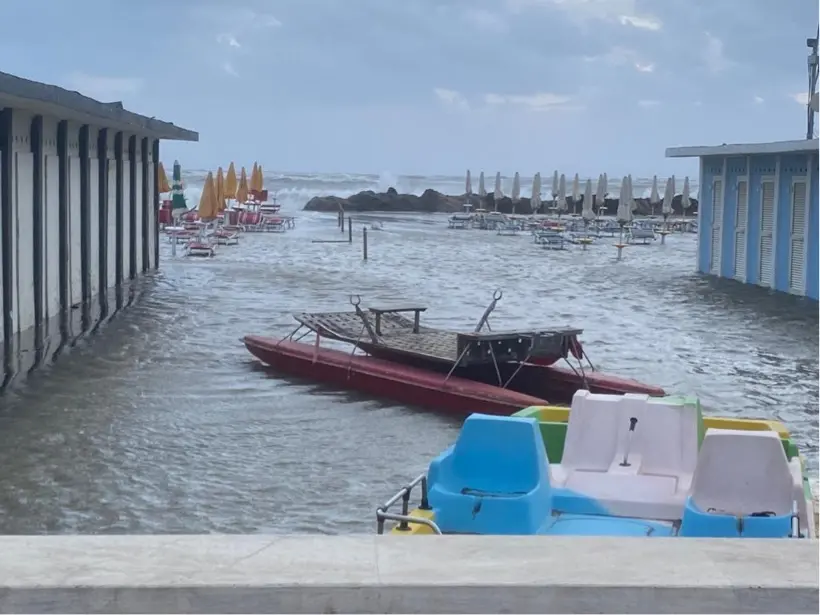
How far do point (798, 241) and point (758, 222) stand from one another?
1.81 metres

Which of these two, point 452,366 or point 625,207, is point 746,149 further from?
point 625,207

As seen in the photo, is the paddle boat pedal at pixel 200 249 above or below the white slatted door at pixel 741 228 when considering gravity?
below

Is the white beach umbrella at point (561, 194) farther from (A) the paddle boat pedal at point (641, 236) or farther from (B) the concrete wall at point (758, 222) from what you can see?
(B) the concrete wall at point (758, 222)

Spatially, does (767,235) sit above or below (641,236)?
above

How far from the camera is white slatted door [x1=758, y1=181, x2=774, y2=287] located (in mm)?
25141

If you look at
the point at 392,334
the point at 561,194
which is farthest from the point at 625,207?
the point at 392,334

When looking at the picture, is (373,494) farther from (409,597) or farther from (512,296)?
(512,296)

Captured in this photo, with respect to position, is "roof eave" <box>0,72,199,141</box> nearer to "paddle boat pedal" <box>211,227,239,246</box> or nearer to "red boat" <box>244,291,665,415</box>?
"red boat" <box>244,291,665,415</box>

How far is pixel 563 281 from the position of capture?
27547mm

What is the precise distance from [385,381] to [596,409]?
5276mm

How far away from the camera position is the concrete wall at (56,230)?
48.3 feet

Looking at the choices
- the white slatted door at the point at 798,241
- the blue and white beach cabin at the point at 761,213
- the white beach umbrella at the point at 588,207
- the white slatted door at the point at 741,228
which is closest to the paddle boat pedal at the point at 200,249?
the blue and white beach cabin at the point at 761,213

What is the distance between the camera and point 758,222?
25.7 meters

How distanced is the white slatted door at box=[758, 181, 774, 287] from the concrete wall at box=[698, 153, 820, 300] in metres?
0.02
